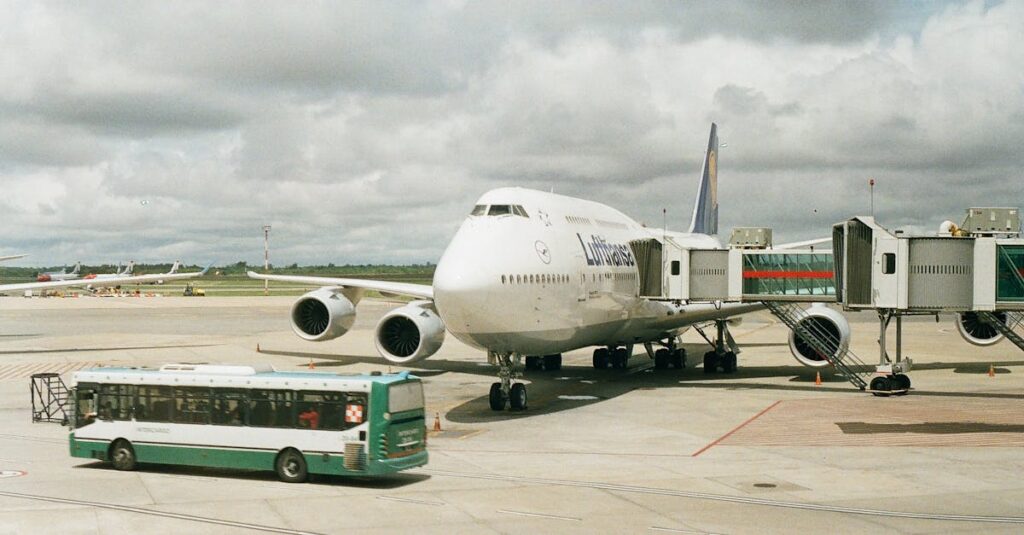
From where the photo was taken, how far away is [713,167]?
200 feet

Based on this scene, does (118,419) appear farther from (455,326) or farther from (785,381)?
(785,381)

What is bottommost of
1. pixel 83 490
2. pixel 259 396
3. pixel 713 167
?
pixel 83 490

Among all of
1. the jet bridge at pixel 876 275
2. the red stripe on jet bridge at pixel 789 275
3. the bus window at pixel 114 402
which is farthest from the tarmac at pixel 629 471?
the red stripe on jet bridge at pixel 789 275

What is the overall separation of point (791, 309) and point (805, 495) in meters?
24.3

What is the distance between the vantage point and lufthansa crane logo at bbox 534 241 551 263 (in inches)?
1255

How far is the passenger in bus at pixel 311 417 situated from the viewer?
70.3 feet

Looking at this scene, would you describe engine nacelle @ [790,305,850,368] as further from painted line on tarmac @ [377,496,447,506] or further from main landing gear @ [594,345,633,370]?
painted line on tarmac @ [377,496,447,506]

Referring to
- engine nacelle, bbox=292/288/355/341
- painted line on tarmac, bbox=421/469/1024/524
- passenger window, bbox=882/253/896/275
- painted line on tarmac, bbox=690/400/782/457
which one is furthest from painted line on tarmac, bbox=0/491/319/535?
passenger window, bbox=882/253/896/275

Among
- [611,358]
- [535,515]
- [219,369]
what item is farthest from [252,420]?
[611,358]

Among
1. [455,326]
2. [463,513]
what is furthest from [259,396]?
[455,326]

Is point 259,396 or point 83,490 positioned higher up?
point 259,396

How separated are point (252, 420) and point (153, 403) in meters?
2.78

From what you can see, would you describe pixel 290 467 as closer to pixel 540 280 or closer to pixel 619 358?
pixel 540 280

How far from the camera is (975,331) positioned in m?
Answer: 45.6
